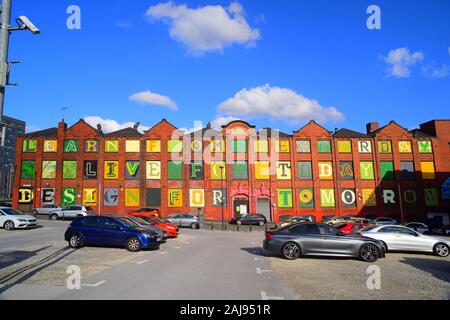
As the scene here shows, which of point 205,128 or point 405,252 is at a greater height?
point 205,128

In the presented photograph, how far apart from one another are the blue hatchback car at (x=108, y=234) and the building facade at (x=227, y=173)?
29187mm

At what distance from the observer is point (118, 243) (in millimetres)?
14766

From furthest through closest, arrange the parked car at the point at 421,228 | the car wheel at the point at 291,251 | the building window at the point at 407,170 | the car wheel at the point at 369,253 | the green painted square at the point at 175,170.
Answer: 1. the building window at the point at 407,170
2. the green painted square at the point at 175,170
3. the parked car at the point at 421,228
4. the car wheel at the point at 291,251
5. the car wheel at the point at 369,253

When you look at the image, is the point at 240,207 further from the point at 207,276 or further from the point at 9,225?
the point at 207,276

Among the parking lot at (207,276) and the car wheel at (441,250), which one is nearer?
the parking lot at (207,276)

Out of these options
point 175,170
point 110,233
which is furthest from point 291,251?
point 175,170

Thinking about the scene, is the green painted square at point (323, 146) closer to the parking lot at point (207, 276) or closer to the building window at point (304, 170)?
the building window at point (304, 170)

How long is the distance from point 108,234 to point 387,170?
138 ft

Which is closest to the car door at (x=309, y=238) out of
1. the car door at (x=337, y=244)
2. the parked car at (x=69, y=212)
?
the car door at (x=337, y=244)

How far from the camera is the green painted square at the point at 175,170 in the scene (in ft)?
148

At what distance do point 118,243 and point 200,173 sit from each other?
30.4m

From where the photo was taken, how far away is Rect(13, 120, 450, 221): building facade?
146 feet
